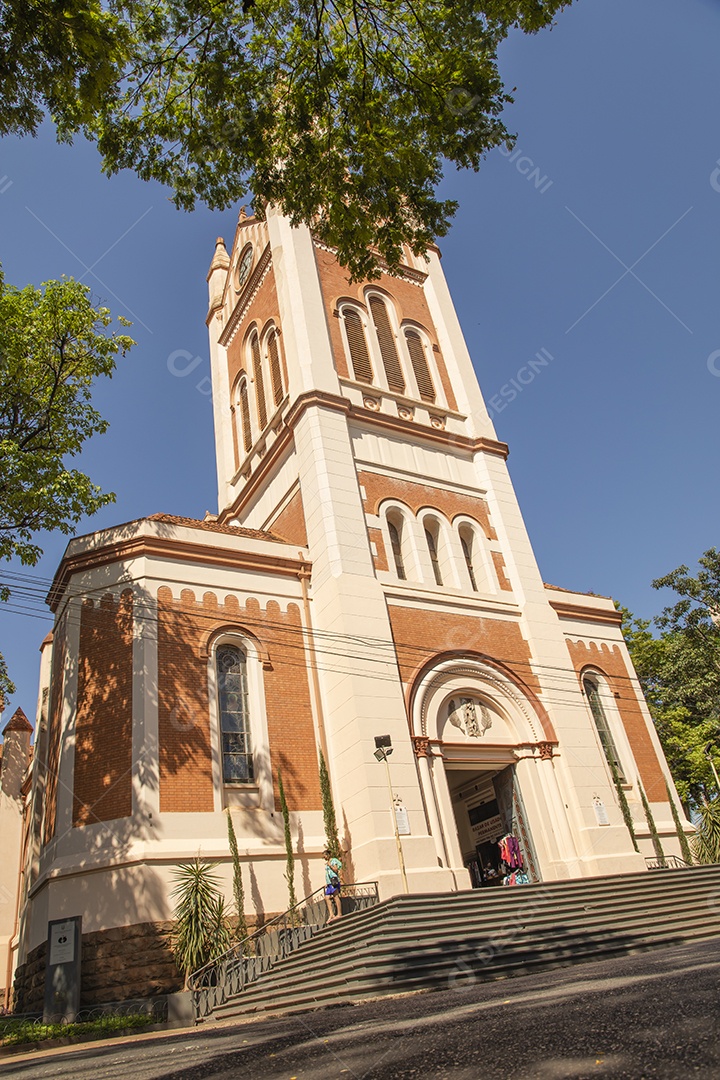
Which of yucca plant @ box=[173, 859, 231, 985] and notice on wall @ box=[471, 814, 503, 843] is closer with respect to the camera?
yucca plant @ box=[173, 859, 231, 985]

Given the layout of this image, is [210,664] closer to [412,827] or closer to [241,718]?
[241,718]

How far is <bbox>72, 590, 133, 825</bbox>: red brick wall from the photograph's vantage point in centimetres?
1446

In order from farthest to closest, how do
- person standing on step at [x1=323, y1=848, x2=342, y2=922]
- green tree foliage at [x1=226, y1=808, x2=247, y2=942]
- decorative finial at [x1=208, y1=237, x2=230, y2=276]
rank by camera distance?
decorative finial at [x1=208, y1=237, x2=230, y2=276] → green tree foliage at [x1=226, y1=808, x2=247, y2=942] → person standing on step at [x1=323, y1=848, x2=342, y2=922]

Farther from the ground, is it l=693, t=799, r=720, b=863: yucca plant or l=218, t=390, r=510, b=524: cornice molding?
l=218, t=390, r=510, b=524: cornice molding

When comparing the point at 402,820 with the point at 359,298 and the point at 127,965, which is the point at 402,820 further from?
the point at 359,298

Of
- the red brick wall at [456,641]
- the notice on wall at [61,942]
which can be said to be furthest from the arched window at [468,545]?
the notice on wall at [61,942]

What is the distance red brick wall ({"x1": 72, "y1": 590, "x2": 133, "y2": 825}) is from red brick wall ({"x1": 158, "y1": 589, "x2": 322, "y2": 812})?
720 mm

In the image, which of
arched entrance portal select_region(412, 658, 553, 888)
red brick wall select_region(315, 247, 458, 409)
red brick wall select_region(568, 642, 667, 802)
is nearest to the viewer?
arched entrance portal select_region(412, 658, 553, 888)

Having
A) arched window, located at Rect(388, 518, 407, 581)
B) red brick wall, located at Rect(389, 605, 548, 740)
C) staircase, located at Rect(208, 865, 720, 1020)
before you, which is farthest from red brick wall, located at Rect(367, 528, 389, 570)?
staircase, located at Rect(208, 865, 720, 1020)

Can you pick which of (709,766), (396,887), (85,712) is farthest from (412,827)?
(709,766)

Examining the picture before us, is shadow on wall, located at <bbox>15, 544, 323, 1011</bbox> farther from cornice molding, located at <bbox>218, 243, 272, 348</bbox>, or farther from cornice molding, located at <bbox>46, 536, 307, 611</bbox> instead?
cornice molding, located at <bbox>218, 243, 272, 348</bbox>

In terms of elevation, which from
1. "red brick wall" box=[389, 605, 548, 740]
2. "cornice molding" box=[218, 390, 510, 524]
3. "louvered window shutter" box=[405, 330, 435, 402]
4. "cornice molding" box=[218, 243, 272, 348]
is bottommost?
"red brick wall" box=[389, 605, 548, 740]

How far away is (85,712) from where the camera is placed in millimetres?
15523

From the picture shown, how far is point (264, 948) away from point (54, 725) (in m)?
7.26
